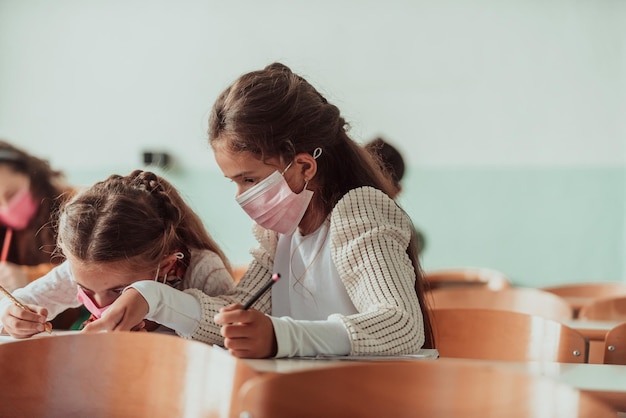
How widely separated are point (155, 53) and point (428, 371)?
466 centimetres

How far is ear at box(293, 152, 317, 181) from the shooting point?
1.91 meters

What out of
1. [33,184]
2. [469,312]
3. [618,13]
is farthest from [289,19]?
[469,312]

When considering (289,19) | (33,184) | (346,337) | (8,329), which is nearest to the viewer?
(346,337)

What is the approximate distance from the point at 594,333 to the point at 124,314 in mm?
1276

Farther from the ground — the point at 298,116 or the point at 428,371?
the point at 298,116

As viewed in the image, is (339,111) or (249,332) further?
(339,111)

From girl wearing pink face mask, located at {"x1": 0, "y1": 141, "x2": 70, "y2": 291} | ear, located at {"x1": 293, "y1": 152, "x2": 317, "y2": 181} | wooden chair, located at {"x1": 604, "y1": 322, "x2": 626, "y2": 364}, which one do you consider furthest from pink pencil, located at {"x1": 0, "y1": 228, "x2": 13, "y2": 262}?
wooden chair, located at {"x1": 604, "y1": 322, "x2": 626, "y2": 364}

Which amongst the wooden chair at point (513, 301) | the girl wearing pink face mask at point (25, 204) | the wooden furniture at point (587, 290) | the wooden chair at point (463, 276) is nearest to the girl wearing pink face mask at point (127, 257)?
the wooden chair at point (513, 301)

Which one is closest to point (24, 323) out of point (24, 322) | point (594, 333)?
point (24, 322)

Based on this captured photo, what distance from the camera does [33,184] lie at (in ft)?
11.5

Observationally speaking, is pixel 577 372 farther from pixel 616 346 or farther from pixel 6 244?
pixel 6 244

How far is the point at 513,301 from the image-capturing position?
2861 mm

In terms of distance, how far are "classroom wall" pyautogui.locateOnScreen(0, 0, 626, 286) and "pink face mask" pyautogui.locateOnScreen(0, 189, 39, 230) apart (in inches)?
55.1

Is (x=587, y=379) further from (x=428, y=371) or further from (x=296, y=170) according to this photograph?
(x=296, y=170)
